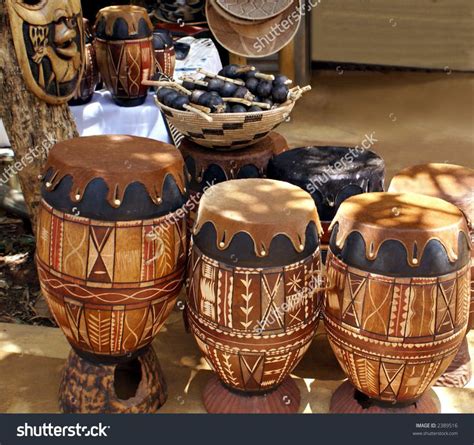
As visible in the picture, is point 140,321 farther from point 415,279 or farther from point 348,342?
point 415,279

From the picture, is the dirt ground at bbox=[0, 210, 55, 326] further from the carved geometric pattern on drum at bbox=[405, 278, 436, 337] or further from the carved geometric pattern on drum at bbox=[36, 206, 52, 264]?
the carved geometric pattern on drum at bbox=[405, 278, 436, 337]

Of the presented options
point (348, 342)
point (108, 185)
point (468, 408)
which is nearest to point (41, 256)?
point (108, 185)

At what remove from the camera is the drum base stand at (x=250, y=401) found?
2.48 metres

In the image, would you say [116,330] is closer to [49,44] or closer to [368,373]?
[368,373]

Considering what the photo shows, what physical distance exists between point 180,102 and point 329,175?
0.67 metres

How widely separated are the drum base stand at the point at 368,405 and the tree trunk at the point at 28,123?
157cm

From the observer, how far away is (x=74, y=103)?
3.75m

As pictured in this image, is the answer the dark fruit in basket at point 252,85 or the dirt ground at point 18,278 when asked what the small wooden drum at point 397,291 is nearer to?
the dark fruit in basket at point 252,85

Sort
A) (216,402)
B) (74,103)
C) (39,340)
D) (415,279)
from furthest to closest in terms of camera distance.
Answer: (74,103), (39,340), (216,402), (415,279)

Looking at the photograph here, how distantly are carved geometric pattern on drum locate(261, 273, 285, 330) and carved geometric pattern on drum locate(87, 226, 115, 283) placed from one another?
1.52 feet

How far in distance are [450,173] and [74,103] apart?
1.94m

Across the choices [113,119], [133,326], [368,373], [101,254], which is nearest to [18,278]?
[113,119]

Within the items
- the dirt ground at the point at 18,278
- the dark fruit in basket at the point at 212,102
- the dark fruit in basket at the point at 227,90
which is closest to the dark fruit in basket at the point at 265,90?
the dark fruit in basket at the point at 227,90

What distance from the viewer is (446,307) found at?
2211 millimetres
